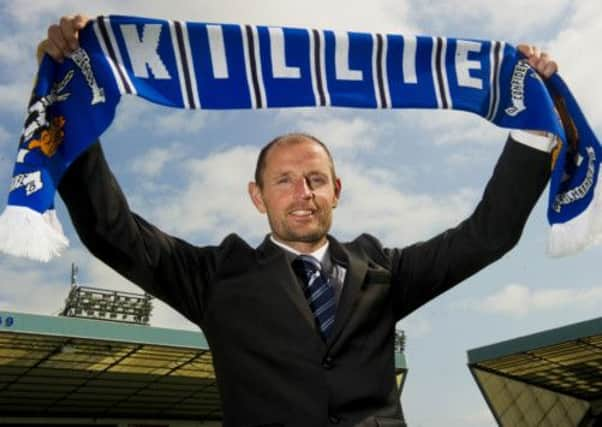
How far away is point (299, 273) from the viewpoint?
9.53 feet

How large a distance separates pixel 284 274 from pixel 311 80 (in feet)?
3.37

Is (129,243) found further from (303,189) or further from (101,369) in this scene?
(101,369)

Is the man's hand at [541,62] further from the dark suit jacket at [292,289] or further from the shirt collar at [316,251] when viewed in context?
the shirt collar at [316,251]

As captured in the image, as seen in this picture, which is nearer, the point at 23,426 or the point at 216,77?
the point at 216,77

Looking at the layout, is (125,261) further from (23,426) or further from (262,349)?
(23,426)

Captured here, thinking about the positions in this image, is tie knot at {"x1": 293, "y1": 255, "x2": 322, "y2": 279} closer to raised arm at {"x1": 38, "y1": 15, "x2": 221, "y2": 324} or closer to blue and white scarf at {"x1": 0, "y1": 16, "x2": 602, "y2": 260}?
raised arm at {"x1": 38, "y1": 15, "x2": 221, "y2": 324}

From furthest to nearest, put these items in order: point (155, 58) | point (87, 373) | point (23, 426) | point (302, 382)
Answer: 1. point (23, 426)
2. point (87, 373)
3. point (155, 58)
4. point (302, 382)

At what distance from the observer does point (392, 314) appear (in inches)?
118

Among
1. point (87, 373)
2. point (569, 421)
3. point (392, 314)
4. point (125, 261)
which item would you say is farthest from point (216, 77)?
point (569, 421)

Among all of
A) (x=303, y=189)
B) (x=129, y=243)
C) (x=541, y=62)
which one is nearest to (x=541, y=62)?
(x=541, y=62)

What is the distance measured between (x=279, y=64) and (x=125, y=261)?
116cm

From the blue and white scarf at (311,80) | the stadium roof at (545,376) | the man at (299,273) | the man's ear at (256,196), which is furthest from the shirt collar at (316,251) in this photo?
the stadium roof at (545,376)

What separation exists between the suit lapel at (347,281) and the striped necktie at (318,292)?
3 cm

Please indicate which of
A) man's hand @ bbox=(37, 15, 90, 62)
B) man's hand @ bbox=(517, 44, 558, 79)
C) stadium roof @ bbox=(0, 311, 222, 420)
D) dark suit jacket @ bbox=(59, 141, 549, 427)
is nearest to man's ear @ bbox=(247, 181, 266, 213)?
dark suit jacket @ bbox=(59, 141, 549, 427)
